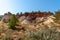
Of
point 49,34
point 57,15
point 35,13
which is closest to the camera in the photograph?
point 49,34

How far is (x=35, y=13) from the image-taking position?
44062 mm

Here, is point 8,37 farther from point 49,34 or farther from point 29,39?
point 49,34

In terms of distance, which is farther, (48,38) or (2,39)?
(2,39)

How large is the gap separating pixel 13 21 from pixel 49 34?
8.30 meters

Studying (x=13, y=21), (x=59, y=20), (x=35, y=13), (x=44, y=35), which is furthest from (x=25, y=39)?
(x=35, y=13)

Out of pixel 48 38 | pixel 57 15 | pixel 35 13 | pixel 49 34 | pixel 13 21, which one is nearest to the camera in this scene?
pixel 48 38

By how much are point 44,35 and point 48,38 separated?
63 centimetres

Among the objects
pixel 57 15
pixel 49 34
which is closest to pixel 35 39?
pixel 49 34

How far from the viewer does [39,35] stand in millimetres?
15070

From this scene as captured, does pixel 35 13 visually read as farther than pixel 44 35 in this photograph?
Yes

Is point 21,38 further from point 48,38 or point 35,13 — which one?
point 35,13

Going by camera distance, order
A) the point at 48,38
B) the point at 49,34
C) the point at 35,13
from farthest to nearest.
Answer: the point at 35,13, the point at 49,34, the point at 48,38

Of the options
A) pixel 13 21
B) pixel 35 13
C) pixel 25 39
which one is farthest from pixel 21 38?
pixel 35 13

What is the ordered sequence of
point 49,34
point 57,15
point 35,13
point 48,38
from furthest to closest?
1. point 35,13
2. point 57,15
3. point 49,34
4. point 48,38
